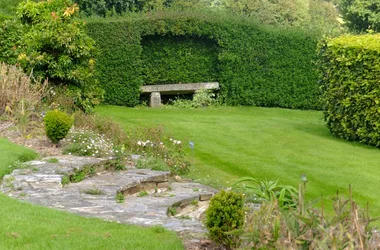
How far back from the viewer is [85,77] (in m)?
14.6

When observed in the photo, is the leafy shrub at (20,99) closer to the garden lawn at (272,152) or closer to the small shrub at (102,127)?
the small shrub at (102,127)

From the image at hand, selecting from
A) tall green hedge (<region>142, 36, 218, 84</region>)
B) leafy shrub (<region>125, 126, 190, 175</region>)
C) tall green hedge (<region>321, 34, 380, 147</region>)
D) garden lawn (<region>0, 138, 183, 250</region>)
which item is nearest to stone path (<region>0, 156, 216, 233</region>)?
garden lawn (<region>0, 138, 183, 250</region>)

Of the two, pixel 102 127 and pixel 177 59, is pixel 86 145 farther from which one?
pixel 177 59

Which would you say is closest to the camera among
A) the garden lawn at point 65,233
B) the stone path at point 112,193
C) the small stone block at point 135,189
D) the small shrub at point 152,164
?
the garden lawn at point 65,233

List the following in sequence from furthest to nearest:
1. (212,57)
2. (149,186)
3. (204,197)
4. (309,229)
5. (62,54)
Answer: (212,57)
(62,54)
(149,186)
(204,197)
(309,229)

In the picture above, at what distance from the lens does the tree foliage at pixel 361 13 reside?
102 feet

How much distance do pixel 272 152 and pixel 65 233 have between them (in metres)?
7.87

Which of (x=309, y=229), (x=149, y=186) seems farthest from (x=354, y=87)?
(x=309, y=229)

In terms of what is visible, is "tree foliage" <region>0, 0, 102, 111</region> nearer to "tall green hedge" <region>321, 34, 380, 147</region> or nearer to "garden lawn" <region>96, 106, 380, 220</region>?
"garden lawn" <region>96, 106, 380, 220</region>

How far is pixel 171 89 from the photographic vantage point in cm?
2238

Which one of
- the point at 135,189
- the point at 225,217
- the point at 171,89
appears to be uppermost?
the point at 225,217

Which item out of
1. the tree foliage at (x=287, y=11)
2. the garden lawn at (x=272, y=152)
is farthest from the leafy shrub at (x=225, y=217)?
the tree foliage at (x=287, y=11)

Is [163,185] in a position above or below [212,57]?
below

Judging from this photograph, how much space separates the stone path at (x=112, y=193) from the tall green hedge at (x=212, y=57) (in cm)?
1181
